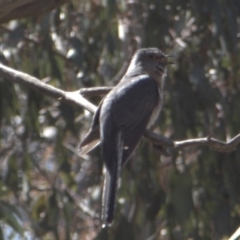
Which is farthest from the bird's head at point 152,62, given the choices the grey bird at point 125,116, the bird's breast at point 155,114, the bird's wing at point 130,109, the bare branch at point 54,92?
the bare branch at point 54,92

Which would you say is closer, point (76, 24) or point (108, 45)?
point (108, 45)

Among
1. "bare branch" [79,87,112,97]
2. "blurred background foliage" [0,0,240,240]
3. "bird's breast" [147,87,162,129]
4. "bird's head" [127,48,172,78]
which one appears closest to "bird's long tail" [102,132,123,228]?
"bare branch" [79,87,112,97]

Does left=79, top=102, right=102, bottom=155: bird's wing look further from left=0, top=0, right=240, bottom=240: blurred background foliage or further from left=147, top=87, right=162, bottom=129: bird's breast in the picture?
left=0, top=0, right=240, bottom=240: blurred background foliage

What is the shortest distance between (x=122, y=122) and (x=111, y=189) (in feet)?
2.17

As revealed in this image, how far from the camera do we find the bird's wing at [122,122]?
2930mm

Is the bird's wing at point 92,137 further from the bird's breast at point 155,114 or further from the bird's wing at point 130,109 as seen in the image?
the bird's breast at point 155,114

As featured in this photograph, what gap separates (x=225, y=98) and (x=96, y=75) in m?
0.82

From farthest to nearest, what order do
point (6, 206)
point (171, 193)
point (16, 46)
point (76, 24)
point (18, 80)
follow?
point (76, 24) → point (16, 46) → point (171, 193) → point (6, 206) → point (18, 80)

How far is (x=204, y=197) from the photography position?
15.4 feet

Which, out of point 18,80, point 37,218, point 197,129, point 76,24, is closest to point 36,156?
point 37,218

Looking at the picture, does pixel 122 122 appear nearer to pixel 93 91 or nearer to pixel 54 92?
pixel 93 91

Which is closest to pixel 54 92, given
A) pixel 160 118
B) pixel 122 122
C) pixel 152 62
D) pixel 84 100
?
pixel 84 100

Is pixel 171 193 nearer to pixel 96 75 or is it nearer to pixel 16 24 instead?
pixel 96 75

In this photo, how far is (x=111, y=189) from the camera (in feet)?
9.32
